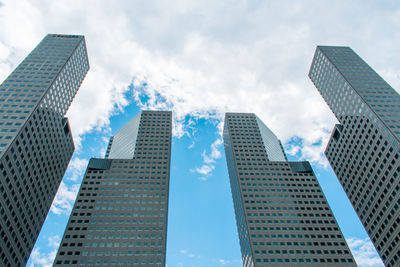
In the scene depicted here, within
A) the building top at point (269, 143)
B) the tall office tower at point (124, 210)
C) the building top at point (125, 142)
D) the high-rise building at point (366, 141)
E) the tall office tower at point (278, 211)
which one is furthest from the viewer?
the building top at point (269, 143)

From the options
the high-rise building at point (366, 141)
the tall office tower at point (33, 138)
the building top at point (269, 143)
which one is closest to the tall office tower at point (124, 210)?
the tall office tower at point (33, 138)

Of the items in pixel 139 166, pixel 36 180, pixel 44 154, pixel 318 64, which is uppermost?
pixel 318 64

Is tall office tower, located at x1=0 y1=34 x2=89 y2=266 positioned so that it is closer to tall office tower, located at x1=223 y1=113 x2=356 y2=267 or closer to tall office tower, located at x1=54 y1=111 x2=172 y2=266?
tall office tower, located at x1=54 y1=111 x2=172 y2=266

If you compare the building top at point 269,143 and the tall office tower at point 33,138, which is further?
the building top at point 269,143

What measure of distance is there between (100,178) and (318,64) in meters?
110

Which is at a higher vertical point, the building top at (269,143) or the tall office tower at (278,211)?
the building top at (269,143)

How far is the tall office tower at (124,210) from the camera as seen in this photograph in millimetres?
90125

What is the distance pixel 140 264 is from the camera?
88.0 m

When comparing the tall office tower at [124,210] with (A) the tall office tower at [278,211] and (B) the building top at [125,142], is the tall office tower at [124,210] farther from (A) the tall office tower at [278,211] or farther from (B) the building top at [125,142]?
(A) the tall office tower at [278,211]

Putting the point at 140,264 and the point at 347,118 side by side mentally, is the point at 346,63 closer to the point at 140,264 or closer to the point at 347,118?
the point at 347,118

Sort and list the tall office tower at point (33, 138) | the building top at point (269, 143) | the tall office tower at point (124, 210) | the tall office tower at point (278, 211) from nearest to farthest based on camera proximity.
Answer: the tall office tower at point (33, 138)
the tall office tower at point (124, 210)
the tall office tower at point (278, 211)
the building top at point (269, 143)

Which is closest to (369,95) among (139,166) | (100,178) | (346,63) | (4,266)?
(346,63)

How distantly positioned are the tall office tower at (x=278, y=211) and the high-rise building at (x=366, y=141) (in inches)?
500

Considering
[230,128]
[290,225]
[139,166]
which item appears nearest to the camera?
[290,225]
